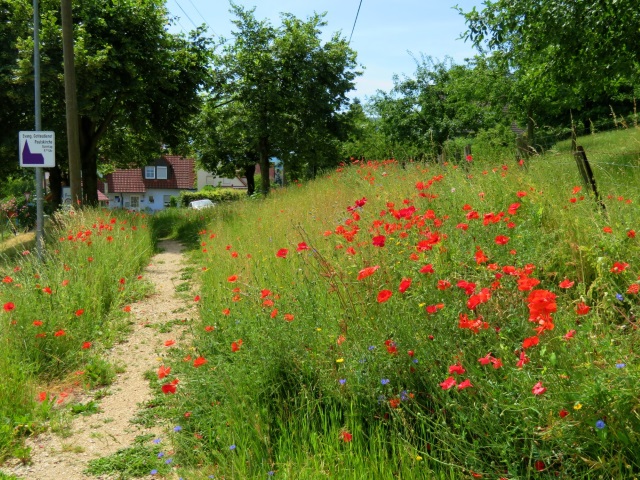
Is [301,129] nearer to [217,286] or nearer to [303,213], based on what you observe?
[303,213]

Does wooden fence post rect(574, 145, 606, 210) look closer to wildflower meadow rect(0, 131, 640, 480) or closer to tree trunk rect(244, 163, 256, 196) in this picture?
wildflower meadow rect(0, 131, 640, 480)

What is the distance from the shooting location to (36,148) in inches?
397

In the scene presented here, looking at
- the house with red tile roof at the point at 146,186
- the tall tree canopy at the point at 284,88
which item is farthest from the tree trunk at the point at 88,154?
the house with red tile roof at the point at 146,186

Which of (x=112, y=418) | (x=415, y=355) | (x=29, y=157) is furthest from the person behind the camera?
(x=29, y=157)

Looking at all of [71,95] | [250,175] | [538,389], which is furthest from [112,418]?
[250,175]

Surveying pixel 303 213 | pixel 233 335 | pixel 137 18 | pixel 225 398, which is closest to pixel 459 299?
pixel 225 398

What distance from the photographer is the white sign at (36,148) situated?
1003 cm

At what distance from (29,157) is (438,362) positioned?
8.91 m

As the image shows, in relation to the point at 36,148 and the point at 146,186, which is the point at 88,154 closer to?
the point at 36,148

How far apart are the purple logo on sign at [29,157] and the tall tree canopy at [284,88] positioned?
1360 cm

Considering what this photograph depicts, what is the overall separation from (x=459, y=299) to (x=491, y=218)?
79 cm

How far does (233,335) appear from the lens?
15.4 ft

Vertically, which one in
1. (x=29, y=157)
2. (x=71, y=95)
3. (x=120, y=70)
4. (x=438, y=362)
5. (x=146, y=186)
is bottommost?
(x=438, y=362)

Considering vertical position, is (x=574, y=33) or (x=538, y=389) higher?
(x=574, y=33)
